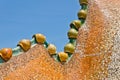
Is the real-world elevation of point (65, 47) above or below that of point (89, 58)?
above

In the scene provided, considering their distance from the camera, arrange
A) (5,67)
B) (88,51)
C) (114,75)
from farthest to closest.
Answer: (88,51)
(114,75)
(5,67)

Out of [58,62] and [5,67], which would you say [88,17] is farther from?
[5,67]

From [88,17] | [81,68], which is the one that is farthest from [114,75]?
[88,17]

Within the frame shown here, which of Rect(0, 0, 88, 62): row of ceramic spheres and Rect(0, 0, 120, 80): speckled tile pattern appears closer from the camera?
Rect(0, 0, 88, 62): row of ceramic spheres

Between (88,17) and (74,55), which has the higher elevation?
(88,17)

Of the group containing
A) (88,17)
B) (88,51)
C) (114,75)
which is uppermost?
(88,17)

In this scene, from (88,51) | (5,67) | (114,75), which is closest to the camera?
(5,67)

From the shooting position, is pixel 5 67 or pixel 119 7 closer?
pixel 5 67
